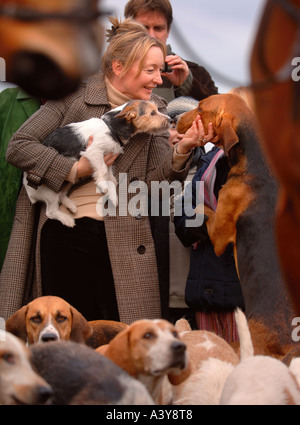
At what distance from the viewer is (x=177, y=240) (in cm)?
523

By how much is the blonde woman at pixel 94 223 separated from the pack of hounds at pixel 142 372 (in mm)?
1077

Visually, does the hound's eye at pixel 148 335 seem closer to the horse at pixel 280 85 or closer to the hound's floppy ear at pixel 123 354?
the hound's floppy ear at pixel 123 354

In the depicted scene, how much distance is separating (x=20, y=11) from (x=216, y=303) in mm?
3424

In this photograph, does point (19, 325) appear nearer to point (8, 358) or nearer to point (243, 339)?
point (243, 339)

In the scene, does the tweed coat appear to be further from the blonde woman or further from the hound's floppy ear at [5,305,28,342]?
the hound's floppy ear at [5,305,28,342]

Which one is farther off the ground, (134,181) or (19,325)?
(134,181)

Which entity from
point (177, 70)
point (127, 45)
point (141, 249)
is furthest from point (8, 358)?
point (177, 70)

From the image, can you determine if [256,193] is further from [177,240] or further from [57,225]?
[57,225]

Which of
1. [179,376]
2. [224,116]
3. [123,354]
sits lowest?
[179,376]

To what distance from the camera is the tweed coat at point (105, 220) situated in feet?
14.4

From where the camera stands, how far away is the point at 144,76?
467 cm

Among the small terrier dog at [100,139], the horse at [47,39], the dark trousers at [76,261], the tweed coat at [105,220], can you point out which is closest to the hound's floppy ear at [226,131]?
the tweed coat at [105,220]

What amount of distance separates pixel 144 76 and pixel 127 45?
0.26 metres
